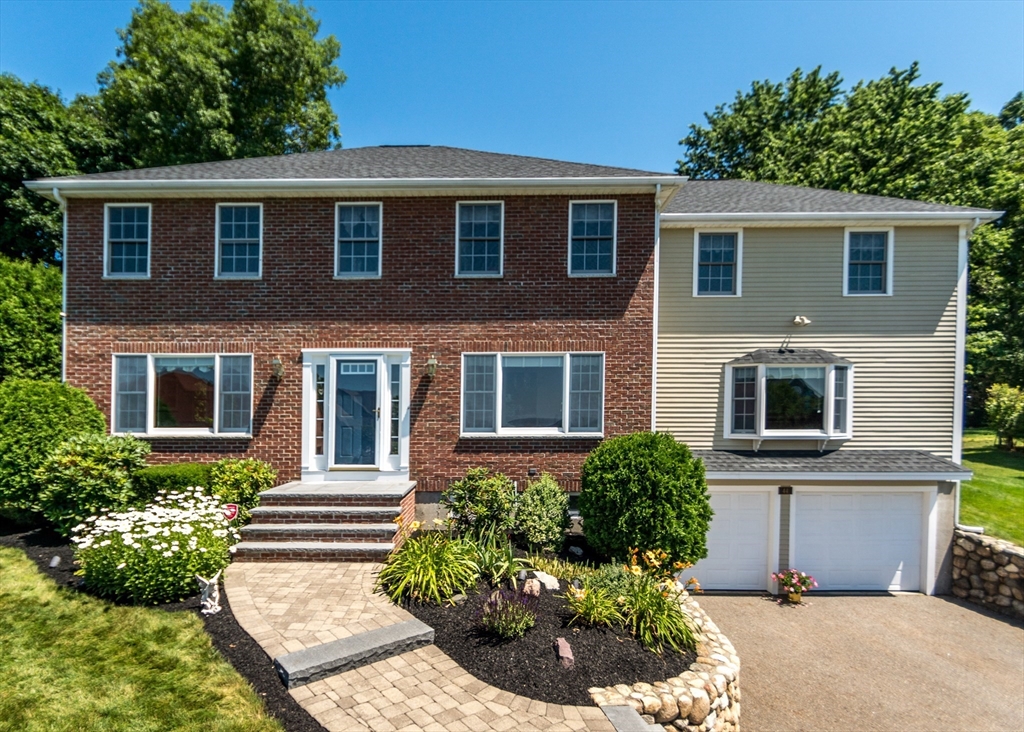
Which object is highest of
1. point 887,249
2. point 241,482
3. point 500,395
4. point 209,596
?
point 887,249

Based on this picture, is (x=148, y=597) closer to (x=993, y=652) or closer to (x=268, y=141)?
(x=993, y=652)

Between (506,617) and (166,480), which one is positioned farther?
(166,480)

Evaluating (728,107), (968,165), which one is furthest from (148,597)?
(728,107)

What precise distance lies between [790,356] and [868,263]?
104 inches

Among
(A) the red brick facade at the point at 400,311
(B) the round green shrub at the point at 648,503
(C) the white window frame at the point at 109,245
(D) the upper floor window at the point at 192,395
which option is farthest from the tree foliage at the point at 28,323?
(B) the round green shrub at the point at 648,503

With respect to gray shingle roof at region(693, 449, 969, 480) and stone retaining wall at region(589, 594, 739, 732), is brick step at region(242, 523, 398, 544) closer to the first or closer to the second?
stone retaining wall at region(589, 594, 739, 732)

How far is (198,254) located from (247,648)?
24.1ft

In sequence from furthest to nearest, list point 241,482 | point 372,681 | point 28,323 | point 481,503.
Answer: point 28,323 → point 241,482 → point 481,503 → point 372,681

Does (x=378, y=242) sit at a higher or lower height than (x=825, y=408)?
higher

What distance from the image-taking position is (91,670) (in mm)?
4176

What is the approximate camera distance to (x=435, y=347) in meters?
8.67

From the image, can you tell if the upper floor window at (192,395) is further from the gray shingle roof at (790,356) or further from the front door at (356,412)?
the gray shingle roof at (790,356)

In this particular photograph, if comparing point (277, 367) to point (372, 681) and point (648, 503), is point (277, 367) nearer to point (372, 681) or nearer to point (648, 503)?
point (372, 681)

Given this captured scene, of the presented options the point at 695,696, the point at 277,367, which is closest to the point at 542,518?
the point at 695,696
